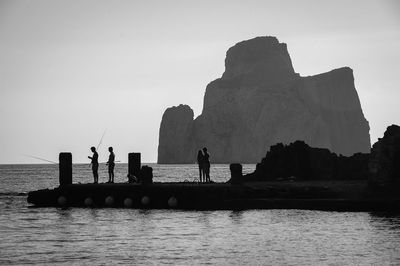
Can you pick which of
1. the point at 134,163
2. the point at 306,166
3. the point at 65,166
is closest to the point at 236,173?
the point at 134,163

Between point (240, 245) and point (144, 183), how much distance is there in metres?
16.2

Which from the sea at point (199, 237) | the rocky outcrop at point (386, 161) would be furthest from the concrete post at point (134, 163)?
the rocky outcrop at point (386, 161)

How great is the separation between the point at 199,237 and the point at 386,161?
12635 mm

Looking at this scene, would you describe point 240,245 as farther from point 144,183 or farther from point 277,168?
point 277,168

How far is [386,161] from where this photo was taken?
39.6 meters

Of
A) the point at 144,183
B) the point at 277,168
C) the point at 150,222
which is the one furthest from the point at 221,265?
the point at 277,168

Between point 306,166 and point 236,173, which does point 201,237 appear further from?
point 306,166

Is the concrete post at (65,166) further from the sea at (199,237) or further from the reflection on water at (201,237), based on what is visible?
the reflection on water at (201,237)

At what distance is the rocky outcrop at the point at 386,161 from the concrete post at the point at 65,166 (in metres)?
17.5

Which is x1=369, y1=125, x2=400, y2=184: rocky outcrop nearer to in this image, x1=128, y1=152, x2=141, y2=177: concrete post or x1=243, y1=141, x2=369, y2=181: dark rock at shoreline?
x1=243, y1=141, x2=369, y2=181: dark rock at shoreline

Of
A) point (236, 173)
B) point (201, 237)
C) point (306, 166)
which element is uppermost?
point (306, 166)

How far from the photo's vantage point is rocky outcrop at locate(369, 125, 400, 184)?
130 feet

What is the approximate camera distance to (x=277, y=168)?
55.3 metres

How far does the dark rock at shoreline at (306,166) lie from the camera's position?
53.9m
